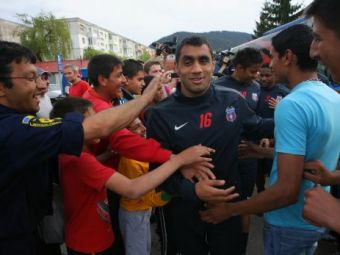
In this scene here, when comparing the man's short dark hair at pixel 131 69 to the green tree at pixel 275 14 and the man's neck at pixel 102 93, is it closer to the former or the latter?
the man's neck at pixel 102 93

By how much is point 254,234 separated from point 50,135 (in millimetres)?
3146

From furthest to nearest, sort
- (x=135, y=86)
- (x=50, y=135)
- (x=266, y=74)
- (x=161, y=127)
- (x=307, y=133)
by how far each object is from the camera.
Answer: (x=266, y=74) < (x=135, y=86) < (x=161, y=127) < (x=307, y=133) < (x=50, y=135)

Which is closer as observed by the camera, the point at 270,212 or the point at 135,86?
the point at 270,212

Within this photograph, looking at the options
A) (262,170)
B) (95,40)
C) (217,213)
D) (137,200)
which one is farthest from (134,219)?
(95,40)

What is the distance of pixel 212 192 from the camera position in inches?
71.4

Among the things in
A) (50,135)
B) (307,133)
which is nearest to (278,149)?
(307,133)

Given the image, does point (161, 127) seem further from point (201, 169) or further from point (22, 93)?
point (22, 93)

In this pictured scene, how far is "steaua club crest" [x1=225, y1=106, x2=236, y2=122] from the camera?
83.0 inches

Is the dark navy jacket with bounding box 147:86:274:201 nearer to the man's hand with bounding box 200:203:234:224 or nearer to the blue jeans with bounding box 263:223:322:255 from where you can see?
the man's hand with bounding box 200:203:234:224

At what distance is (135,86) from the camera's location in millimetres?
4242

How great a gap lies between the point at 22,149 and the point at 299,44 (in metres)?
1.66

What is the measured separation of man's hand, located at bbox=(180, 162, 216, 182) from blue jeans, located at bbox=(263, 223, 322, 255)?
502 millimetres

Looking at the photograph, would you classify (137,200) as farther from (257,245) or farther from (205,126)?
(257,245)

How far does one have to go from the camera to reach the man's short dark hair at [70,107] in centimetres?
210
